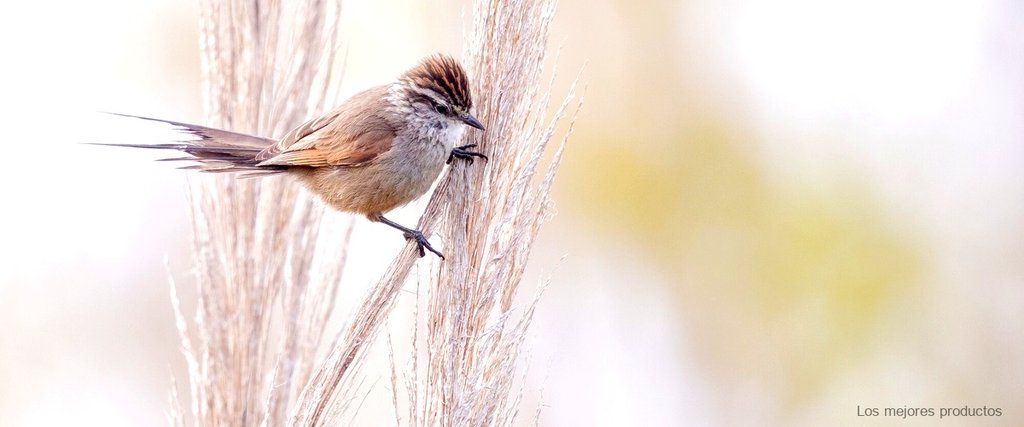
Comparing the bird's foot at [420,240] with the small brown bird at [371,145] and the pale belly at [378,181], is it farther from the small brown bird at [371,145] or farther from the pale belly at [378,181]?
the pale belly at [378,181]

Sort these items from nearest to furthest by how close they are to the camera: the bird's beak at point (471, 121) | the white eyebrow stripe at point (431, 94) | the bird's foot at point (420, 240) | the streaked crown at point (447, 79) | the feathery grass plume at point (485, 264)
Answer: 1. the feathery grass plume at point (485, 264)
2. the bird's foot at point (420, 240)
3. the bird's beak at point (471, 121)
4. the streaked crown at point (447, 79)
5. the white eyebrow stripe at point (431, 94)

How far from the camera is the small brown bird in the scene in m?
2.63

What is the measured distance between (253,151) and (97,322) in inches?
123

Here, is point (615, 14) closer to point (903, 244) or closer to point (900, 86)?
point (900, 86)

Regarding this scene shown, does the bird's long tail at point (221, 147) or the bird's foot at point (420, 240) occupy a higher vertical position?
the bird's long tail at point (221, 147)

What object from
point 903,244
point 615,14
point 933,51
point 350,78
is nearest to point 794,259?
point 903,244

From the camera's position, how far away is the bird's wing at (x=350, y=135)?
3000mm

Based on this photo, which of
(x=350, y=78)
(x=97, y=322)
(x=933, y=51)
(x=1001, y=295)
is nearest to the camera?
(x=1001, y=295)

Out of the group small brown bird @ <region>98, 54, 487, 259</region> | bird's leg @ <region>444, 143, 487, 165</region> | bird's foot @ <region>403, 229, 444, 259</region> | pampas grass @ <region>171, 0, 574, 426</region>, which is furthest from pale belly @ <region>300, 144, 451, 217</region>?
bird's foot @ <region>403, 229, 444, 259</region>

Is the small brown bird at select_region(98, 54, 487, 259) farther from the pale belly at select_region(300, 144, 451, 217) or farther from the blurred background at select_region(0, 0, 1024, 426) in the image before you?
the blurred background at select_region(0, 0, 1024, 426)

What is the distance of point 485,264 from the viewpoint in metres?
2.04

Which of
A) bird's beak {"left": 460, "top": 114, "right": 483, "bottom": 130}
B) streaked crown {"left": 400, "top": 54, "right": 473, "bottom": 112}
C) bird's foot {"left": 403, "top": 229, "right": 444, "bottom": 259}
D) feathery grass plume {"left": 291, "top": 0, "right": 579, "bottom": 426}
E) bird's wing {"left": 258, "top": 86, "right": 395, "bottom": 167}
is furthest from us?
bird's wing {"left": 258, "top": 86, "right": 395, "bottom": 167}

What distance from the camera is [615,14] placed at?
15.1ft

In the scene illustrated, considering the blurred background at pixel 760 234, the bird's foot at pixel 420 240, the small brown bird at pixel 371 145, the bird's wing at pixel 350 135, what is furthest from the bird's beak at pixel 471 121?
the blurred background at pixel 760 234
